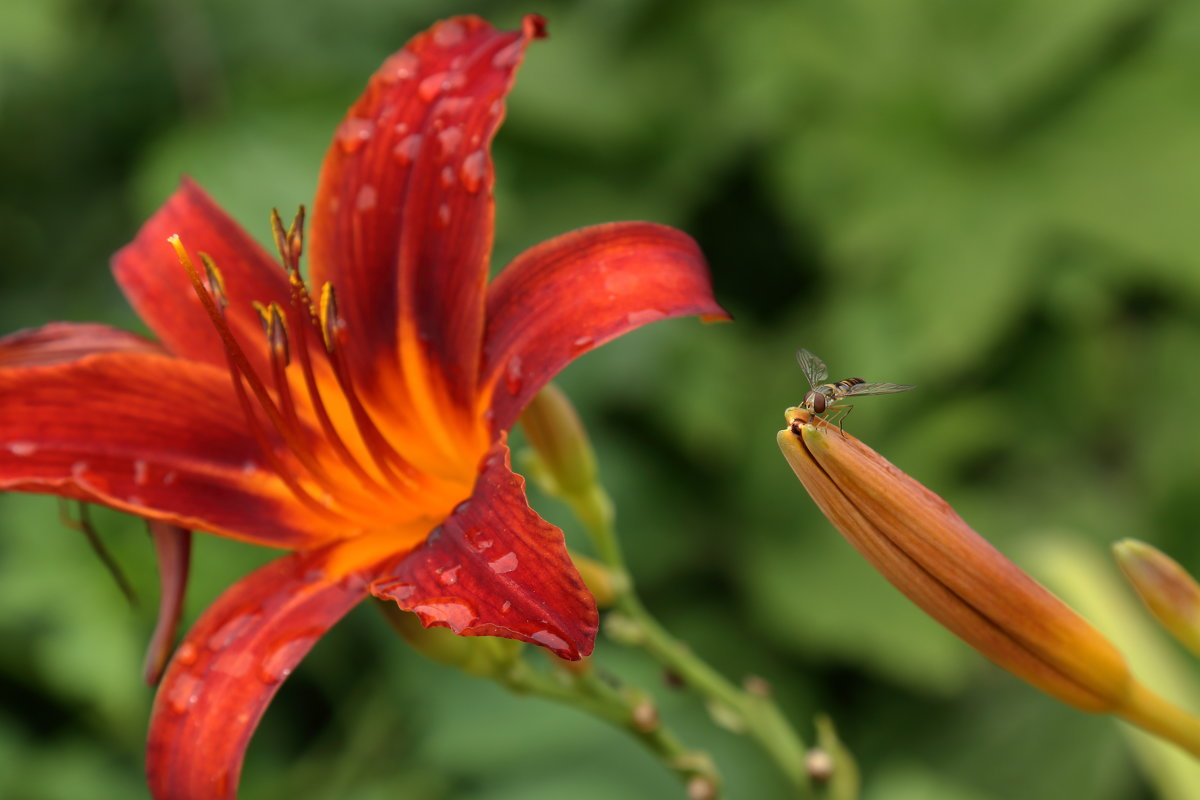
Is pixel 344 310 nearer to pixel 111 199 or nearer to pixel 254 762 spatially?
pixel 254 762

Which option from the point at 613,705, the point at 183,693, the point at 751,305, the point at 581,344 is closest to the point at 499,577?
the point at 581,344

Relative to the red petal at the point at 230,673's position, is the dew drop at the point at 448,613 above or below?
above

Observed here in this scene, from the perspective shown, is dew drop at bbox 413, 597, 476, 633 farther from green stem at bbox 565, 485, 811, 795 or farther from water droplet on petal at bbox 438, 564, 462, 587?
green stem at bbox 565, 485, 811, 795

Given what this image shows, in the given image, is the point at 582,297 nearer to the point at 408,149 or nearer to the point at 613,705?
the point at 408,149

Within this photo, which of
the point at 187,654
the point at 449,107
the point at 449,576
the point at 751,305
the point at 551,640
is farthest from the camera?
the point at 751,305

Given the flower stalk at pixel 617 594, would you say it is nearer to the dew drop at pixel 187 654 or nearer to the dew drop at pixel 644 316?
the dew drop at pixel 644 316

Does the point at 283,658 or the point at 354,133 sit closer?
the point at 283,658

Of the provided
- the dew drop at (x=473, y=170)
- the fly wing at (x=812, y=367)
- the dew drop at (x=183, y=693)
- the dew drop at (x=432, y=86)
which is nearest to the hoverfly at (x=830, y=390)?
the fly wing at (x=812, y=367)
